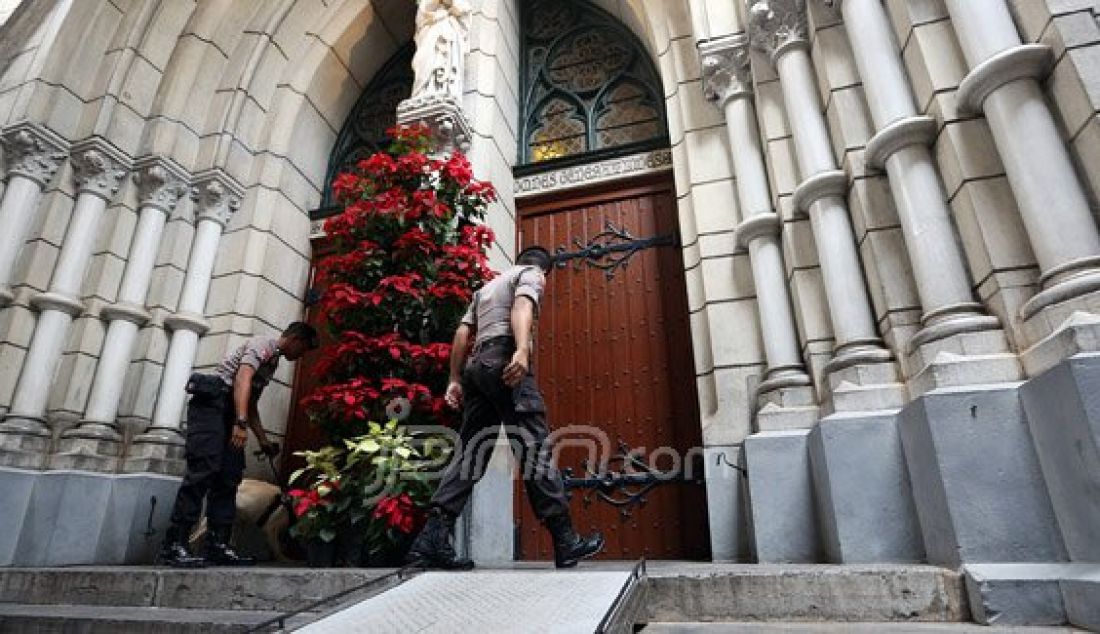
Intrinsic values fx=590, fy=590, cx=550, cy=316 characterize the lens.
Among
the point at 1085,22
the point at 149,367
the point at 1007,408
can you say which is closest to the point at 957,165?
the point at 1085,22

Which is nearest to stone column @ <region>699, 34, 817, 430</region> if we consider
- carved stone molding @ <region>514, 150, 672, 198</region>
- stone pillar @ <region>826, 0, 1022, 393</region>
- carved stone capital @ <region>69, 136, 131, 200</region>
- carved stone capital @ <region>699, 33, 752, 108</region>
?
carved stone capital @ <region>699, 33, 752, 108</region>

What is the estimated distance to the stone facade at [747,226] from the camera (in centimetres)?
195

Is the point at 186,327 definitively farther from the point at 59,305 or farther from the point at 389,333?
the point at 389,333

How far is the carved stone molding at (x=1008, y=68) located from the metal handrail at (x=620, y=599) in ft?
6.85

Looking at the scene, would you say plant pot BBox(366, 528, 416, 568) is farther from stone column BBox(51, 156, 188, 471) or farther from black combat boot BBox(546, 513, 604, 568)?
stone column BBox(51, 156, 188, 471)

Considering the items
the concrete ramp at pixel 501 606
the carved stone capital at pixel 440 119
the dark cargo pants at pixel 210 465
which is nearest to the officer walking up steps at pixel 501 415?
the concrete ramp at pixel 501 606

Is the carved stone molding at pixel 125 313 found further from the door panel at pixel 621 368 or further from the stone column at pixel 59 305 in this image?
the door panel at pixel 621 368

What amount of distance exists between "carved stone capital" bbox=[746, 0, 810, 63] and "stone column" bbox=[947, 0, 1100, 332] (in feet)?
3.47

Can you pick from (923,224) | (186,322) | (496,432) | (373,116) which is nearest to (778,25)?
(923,224)

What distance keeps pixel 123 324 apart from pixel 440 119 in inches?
106

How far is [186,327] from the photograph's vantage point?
443 cm

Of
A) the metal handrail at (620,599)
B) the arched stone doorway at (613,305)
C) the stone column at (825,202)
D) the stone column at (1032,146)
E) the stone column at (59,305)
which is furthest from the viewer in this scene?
the arched stone doorway at (613,305)

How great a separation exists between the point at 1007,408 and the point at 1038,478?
0.22m

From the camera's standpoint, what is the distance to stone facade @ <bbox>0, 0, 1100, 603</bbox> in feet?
6.40
